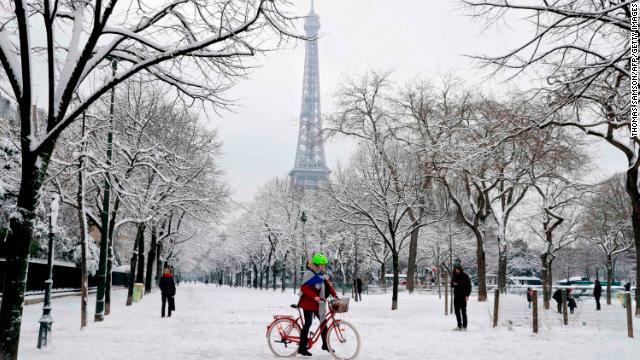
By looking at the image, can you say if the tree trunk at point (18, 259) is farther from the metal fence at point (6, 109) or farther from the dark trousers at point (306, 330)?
the dark trousers at point (306, 330)

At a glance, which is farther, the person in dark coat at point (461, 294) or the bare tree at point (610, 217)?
the bare tree at point (610, 217)

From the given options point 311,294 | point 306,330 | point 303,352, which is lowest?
point 303,352

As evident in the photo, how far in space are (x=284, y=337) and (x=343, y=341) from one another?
3.51ft

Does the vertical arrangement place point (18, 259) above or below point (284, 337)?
above

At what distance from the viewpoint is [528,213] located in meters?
43.8

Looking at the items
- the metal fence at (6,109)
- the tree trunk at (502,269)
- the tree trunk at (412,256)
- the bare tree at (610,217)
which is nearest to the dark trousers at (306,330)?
the metal fence at (6,109)

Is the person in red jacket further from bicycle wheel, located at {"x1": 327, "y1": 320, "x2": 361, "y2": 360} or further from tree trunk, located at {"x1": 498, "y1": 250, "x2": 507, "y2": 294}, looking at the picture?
tree trunk, located at {"x1": 498, "y1": 250, "x2": 507, "y2": 294}

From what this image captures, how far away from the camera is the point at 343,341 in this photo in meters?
9.99

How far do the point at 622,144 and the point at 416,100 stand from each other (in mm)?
15811

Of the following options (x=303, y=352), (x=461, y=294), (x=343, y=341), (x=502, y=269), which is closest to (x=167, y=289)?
Answer: (x=461, y=294)

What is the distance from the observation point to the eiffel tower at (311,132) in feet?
393

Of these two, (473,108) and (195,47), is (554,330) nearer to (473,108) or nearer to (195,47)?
(195,47)

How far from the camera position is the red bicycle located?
9.95 meters

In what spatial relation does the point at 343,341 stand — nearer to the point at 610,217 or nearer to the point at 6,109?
the point at 6,109
